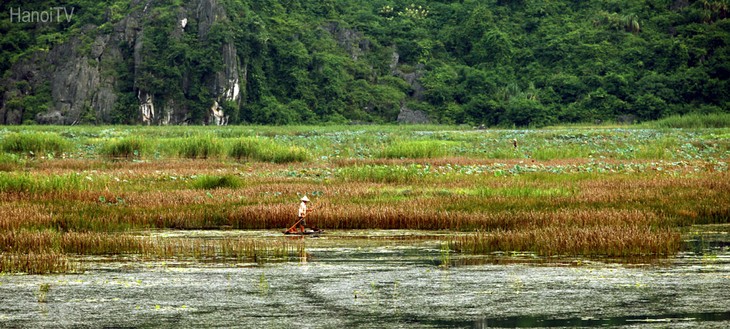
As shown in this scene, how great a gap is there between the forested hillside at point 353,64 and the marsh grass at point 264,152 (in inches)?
2149

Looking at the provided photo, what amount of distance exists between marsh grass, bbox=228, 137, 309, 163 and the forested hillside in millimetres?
54573

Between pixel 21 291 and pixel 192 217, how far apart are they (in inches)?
344

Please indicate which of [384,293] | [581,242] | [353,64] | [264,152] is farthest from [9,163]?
[353,64]

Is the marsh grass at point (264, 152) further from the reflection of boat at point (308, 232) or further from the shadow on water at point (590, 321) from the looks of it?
the shadow on water at point (590, 321)

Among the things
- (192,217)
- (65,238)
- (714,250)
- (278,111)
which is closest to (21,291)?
(65,238)

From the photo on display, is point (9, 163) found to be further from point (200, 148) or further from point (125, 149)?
point (200, 148)

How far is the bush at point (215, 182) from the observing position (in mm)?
29438

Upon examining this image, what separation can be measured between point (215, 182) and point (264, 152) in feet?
55.4

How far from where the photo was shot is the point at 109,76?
357 ft

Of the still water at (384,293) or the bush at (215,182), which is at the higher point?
the bush at (215,182)

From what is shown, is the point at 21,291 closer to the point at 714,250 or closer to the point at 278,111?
the point at 714,250

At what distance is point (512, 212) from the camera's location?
74.3 feet

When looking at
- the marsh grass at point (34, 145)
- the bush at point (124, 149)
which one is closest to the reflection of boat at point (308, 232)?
the bush at point (124, 149)

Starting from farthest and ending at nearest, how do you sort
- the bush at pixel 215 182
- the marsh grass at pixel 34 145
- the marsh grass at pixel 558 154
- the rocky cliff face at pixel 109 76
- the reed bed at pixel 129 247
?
1. the rocky cliff face at pixel 109 76
2. the marsh grass at pixel 34 145
3. the marsh grass at pixel 558 154
4. the bush at pixel 215 182
5. the reed bed at pixel 129 247
